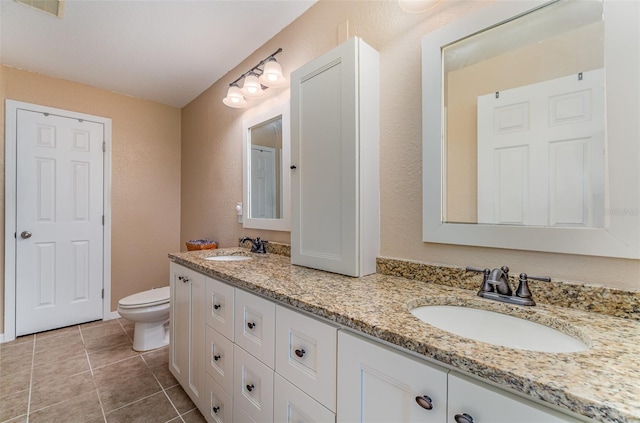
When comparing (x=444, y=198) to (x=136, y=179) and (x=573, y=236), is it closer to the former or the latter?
(x=573, y=236)

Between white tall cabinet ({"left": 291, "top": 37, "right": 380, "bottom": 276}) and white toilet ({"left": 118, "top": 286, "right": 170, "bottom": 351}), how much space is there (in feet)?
4.66

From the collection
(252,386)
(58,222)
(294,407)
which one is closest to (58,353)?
(58,222)

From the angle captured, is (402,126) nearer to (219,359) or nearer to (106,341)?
(219,359)

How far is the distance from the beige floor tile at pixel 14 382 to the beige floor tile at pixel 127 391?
509 mm

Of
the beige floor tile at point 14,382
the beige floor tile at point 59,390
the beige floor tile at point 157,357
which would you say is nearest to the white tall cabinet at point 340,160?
the beige floor tile at point 157,357

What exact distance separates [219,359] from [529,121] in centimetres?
162

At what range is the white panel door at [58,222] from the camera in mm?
2477

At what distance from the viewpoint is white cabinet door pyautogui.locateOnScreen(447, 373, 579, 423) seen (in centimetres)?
49

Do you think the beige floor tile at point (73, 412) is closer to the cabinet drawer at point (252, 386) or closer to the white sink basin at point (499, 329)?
the cabinet drawer at point (252, 386)

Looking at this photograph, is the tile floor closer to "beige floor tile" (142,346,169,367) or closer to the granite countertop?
"beige floor tile" (142,346,169,367)

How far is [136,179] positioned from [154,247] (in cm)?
77

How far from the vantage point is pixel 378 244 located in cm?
134

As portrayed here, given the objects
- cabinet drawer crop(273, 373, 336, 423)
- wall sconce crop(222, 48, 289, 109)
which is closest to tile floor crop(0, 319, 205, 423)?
cabinet drawer crop(273, 373, 336, 423)

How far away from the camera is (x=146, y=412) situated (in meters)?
1.58
